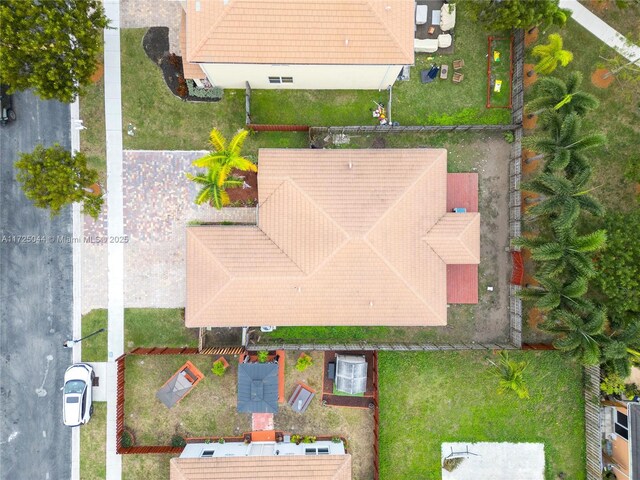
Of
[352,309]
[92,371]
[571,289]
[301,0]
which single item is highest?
[301,0]

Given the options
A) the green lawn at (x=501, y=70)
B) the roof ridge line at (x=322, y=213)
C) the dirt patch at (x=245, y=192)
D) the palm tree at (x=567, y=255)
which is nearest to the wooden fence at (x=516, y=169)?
the green lawn at (x=501, y=70)

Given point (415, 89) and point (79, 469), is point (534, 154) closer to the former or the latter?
point (415, 89)

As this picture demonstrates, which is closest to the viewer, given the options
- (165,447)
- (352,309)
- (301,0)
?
(301,0)

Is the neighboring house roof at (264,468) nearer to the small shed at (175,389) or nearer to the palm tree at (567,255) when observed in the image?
the small shed at (175,389)

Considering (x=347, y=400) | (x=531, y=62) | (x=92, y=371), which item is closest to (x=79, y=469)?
(x=92, y=371)

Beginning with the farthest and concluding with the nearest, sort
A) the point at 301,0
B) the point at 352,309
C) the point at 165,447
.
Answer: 1. the point at 165,447
2. the point at 352,309
3. the point at 301,0

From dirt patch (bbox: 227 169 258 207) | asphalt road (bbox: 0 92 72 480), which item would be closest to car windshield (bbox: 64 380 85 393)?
asphalt road (bbox: 0 92 72 480)

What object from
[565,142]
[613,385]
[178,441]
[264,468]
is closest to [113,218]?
[178,441]
